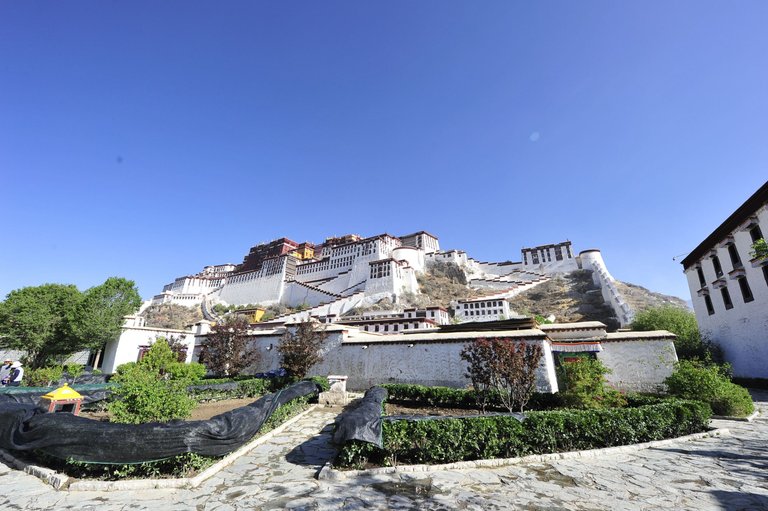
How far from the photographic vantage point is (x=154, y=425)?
5648 mm

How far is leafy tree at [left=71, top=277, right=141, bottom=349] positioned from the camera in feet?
88.7

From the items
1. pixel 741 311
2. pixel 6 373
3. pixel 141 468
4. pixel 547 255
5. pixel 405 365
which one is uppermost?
pixel 547 255

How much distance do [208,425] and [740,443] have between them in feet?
39.0

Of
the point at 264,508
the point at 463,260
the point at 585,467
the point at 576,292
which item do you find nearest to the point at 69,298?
the point at 264,508

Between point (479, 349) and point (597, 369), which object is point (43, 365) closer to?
point (479, 349)

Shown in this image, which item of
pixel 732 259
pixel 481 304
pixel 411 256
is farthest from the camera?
pixel 411 256

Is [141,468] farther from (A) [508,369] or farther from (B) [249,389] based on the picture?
(B) [249,389]

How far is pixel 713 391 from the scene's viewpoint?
10398 millimetres

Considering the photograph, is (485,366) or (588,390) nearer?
(588,390)

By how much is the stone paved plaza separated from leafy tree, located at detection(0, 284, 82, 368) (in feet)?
93.1

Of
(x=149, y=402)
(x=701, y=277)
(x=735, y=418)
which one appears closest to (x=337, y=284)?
(x=701, y=277)

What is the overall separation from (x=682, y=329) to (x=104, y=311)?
47853mm

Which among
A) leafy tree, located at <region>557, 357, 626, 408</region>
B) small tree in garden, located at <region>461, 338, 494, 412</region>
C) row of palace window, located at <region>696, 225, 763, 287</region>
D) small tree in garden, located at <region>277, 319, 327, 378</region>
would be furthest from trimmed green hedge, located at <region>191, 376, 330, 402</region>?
row of palace window, located at <region>696, 225, 763, 287</region>

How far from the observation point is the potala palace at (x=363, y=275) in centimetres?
5388
